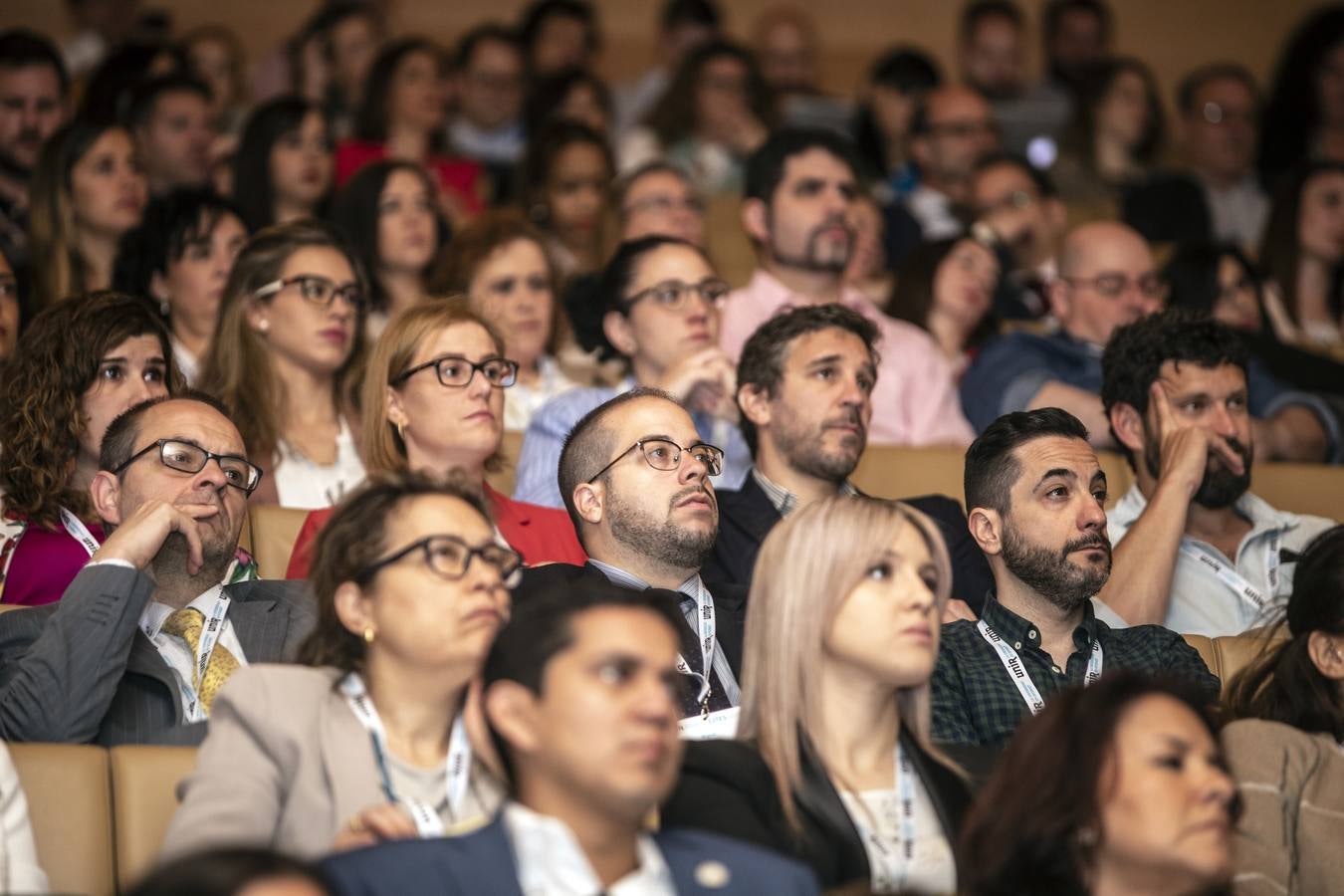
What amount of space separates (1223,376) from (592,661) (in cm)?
232

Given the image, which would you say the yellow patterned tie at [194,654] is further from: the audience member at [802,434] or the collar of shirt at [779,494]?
the collar of shirt at [779,494]

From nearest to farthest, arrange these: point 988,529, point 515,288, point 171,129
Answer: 1. point 988,529
2. point 515,288
3. point 171,129

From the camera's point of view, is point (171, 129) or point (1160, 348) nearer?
point (1160, 348)

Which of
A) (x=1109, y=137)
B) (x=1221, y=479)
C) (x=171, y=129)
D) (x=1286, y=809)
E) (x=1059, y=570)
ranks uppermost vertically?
(x=1109, y=137)

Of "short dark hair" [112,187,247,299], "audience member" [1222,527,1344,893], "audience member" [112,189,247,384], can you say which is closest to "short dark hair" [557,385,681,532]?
"audience member" [1222,527,1344,893]

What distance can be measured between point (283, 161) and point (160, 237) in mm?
843

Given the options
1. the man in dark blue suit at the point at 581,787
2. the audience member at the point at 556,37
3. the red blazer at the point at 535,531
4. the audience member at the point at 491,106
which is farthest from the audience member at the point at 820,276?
the man in dark blue suit at the point at 581,787

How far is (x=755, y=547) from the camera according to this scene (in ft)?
12.4

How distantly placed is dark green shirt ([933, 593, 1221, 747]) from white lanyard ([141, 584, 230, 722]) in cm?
128

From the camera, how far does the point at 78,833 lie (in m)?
2.51

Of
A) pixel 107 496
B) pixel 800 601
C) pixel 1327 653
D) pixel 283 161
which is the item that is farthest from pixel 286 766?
pixel 283 161

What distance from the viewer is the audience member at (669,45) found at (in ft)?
24.0

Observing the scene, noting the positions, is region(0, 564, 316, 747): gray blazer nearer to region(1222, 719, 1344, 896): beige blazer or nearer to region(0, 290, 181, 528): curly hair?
region(0, 290, 181, 528): curly hair

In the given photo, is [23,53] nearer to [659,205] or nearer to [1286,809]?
[659,205]
